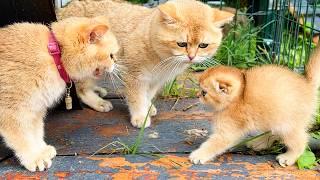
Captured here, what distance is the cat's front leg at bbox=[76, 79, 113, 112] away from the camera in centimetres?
341

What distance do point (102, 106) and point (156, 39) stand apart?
2.56ft

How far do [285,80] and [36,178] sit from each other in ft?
5.07

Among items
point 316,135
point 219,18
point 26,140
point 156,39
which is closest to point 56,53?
point 26,140

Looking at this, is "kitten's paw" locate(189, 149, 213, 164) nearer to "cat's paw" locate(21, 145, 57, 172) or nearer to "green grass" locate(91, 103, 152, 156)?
"green grass" locate(91, 103, 152, 156)

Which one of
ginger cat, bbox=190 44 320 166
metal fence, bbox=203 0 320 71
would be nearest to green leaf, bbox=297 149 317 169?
ginger cat, bbox=190 44 320 166

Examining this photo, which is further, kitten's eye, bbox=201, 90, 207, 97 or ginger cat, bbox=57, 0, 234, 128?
ginger cat, bbox=57, 0, 234, 128

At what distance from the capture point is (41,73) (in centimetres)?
240

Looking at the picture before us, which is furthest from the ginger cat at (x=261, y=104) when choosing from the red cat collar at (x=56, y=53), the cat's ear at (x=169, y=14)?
the red cat collar at (x=56, y=53)

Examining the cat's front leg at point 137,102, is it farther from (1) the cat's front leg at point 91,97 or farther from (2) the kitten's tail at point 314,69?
(2) the kitten's tail at point 314,69

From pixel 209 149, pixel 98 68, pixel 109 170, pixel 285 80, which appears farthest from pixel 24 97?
pixel 285 80

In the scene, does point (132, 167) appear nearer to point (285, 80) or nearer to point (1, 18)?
point (285, 80)

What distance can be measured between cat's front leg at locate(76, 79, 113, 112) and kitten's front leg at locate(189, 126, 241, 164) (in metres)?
1.07

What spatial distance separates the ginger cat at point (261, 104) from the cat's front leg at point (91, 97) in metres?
1.05

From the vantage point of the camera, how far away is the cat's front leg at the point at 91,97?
134 inches
